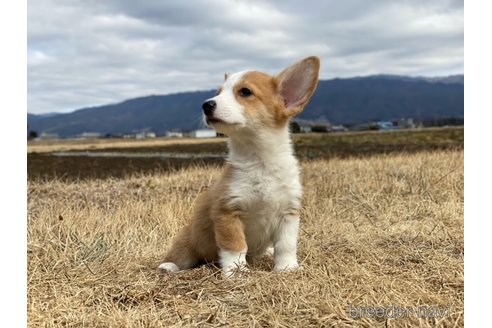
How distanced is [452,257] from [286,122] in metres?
1.92

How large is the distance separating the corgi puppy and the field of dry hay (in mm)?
244

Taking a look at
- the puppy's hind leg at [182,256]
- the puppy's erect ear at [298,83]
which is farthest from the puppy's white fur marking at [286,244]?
the puppy's erect ear at [298,83]

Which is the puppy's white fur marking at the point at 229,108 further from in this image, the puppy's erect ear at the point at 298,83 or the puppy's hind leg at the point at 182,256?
the puppy's hind leg at the point at 182,256

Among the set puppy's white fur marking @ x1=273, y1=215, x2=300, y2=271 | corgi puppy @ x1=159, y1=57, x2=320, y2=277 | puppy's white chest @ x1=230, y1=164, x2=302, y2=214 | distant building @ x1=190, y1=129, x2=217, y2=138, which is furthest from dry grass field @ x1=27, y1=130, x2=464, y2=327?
distant building @ x1=190, y1=129, x2=217, y2=138

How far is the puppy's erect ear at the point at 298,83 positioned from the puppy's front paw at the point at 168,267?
A: 171 centimetres

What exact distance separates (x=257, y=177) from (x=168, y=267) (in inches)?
45.2

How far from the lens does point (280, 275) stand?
3.95 metres

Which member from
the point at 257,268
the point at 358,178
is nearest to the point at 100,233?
the point at 257,268

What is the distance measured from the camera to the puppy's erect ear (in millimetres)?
4309

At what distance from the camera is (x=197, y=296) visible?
3.73 metres

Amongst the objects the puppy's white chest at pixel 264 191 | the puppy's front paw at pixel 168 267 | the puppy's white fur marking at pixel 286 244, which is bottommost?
the puppy's front paw at pixel 168 267

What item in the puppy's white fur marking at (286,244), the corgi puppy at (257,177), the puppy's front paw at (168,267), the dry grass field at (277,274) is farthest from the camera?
the puppy's front paw at (168,267)

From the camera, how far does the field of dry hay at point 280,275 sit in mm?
3314

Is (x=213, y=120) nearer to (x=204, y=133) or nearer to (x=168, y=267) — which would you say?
(x=168, y=267)
